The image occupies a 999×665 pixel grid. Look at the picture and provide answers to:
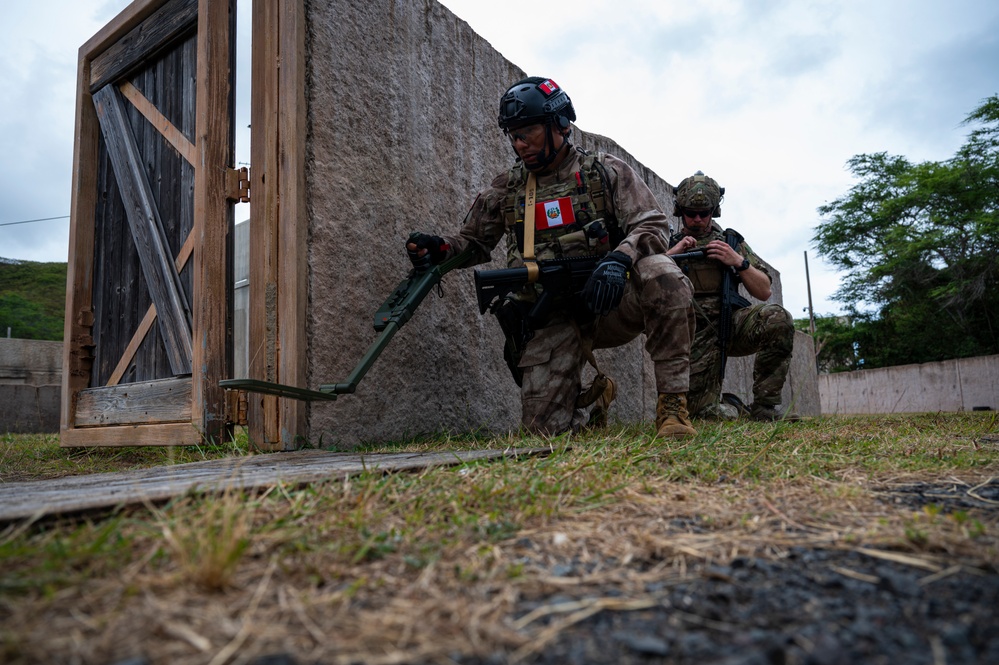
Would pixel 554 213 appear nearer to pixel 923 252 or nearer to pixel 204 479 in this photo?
pixel 204 479

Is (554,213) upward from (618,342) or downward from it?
upward

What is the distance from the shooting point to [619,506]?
1346 mm

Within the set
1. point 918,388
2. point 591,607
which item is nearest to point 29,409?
point 591,607

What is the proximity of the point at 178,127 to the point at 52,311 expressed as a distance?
30837 mm

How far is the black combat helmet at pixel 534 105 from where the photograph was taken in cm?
286

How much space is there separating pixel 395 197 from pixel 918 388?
15979 mm

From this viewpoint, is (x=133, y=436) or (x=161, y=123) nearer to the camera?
(x=133, y=436)

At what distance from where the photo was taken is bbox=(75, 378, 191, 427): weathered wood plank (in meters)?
2.91

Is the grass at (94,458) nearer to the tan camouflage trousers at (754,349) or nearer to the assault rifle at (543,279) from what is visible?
the assault rifle at (543,279)

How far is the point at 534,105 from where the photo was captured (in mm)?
2857

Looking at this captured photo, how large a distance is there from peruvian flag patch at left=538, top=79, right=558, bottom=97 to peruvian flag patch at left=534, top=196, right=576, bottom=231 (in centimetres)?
44

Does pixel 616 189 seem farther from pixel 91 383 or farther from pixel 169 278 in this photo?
pixel 91 383

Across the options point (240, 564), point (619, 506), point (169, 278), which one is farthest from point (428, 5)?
point (240, 564)

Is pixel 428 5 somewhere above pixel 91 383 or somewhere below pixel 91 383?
above
